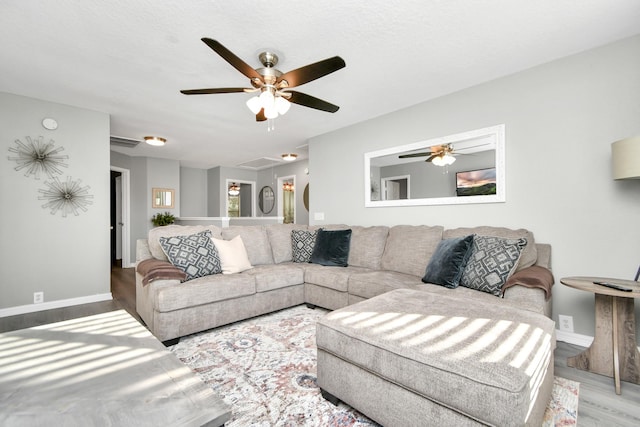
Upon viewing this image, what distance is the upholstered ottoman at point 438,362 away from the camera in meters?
1.03

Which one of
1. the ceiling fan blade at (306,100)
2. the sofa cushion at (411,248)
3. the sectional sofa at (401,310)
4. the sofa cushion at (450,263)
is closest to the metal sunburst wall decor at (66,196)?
the sectional sofa at (401,310)

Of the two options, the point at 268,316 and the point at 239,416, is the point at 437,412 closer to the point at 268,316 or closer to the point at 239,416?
the point at 239,416

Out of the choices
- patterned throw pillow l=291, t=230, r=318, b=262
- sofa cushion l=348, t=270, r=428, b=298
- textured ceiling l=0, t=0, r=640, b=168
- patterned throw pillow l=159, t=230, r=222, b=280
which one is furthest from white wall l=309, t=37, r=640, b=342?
patterned throw pillow l=159, t=230, r=222, b=280

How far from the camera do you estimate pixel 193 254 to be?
277cm

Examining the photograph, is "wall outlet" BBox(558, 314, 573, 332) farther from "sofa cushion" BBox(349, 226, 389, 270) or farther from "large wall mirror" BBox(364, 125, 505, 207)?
"sofa cushion" BBox(349, 226, 389, 270)

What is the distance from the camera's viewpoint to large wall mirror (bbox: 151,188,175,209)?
6.62 m

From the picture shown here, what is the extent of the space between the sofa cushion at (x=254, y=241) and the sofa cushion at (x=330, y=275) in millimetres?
572

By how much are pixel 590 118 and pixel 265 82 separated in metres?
2.69

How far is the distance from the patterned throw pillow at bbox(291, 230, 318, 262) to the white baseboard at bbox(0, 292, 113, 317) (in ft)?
8.26

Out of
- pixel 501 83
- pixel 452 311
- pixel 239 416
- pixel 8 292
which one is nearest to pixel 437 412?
pixel 452 311

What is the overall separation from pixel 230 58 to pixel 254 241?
7.38 feet

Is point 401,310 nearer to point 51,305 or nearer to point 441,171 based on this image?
point 441,171

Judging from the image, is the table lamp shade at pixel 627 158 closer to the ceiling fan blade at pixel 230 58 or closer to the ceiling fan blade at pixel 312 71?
the ceiling fan blade at pixel 312 71

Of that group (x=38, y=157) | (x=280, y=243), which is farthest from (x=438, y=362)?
(x=38, y=157)
